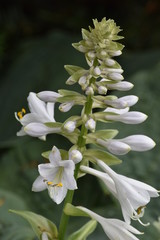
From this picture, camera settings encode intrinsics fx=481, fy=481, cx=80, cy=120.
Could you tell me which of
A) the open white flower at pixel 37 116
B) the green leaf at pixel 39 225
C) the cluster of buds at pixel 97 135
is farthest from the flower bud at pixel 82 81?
the green leaf at pixel 39 225

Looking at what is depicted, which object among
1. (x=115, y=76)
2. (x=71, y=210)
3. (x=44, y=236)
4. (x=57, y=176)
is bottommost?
(x=44, y=236)

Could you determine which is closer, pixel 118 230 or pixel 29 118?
pixel 118 230

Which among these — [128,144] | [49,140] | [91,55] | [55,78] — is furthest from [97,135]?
[55,78]

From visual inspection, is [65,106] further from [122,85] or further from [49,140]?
[49,140]

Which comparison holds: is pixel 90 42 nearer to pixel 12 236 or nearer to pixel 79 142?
pixel 79 142

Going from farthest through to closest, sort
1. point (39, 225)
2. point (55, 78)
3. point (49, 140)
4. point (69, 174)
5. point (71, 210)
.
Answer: point (55, 78) < point (49, 140) < point (39, 225) < point (71, 210) < point (69, 174)

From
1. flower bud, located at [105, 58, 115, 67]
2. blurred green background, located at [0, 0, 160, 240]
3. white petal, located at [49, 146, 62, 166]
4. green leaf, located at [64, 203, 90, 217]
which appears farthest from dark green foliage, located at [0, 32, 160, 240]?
flower bud, located at [105, 58, 115, 67]

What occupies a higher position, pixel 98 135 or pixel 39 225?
pixel 98 135

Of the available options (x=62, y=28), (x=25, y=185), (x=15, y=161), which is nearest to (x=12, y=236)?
(x=25, y=185)

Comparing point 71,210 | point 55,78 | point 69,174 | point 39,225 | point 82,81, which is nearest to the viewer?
point 69,174
